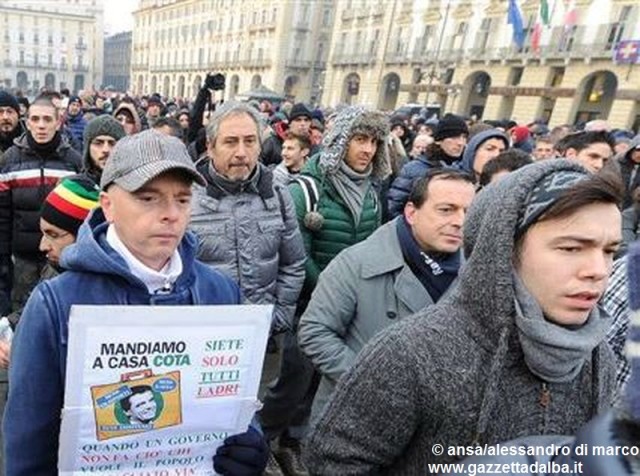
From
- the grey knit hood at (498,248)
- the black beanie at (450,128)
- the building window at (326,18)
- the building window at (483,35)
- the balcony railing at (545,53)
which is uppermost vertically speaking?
the building window at (326,18)

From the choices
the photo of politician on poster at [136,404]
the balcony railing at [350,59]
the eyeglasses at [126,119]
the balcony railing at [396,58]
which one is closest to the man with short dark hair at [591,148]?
the photo of politician on poster at [136,404]

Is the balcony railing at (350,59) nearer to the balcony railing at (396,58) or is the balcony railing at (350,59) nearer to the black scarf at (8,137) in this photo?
the balcony railing at (396,58)

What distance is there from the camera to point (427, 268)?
85.1 inches

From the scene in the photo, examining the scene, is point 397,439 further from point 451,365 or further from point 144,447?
point 144,447

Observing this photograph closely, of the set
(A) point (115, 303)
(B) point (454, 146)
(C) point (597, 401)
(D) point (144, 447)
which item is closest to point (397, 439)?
(C) point (597, 401)

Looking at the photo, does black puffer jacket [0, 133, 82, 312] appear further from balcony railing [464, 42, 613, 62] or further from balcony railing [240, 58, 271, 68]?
balcony railing [240, 58, 271, 68]

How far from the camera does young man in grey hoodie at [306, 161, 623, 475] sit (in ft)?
3.92

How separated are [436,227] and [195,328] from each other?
1.22 metres

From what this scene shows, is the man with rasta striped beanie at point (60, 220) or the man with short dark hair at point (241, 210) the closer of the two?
the man with rasta striped beanie at point (60, 220)

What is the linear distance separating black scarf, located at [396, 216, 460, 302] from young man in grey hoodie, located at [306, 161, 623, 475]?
0.80 m

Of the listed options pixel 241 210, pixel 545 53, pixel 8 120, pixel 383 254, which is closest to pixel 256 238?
pixel 241 210

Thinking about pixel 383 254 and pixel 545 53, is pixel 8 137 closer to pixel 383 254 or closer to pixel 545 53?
pixel 383 254

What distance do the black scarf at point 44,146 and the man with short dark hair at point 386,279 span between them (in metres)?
2.33

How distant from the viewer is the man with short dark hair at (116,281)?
1.37 m
